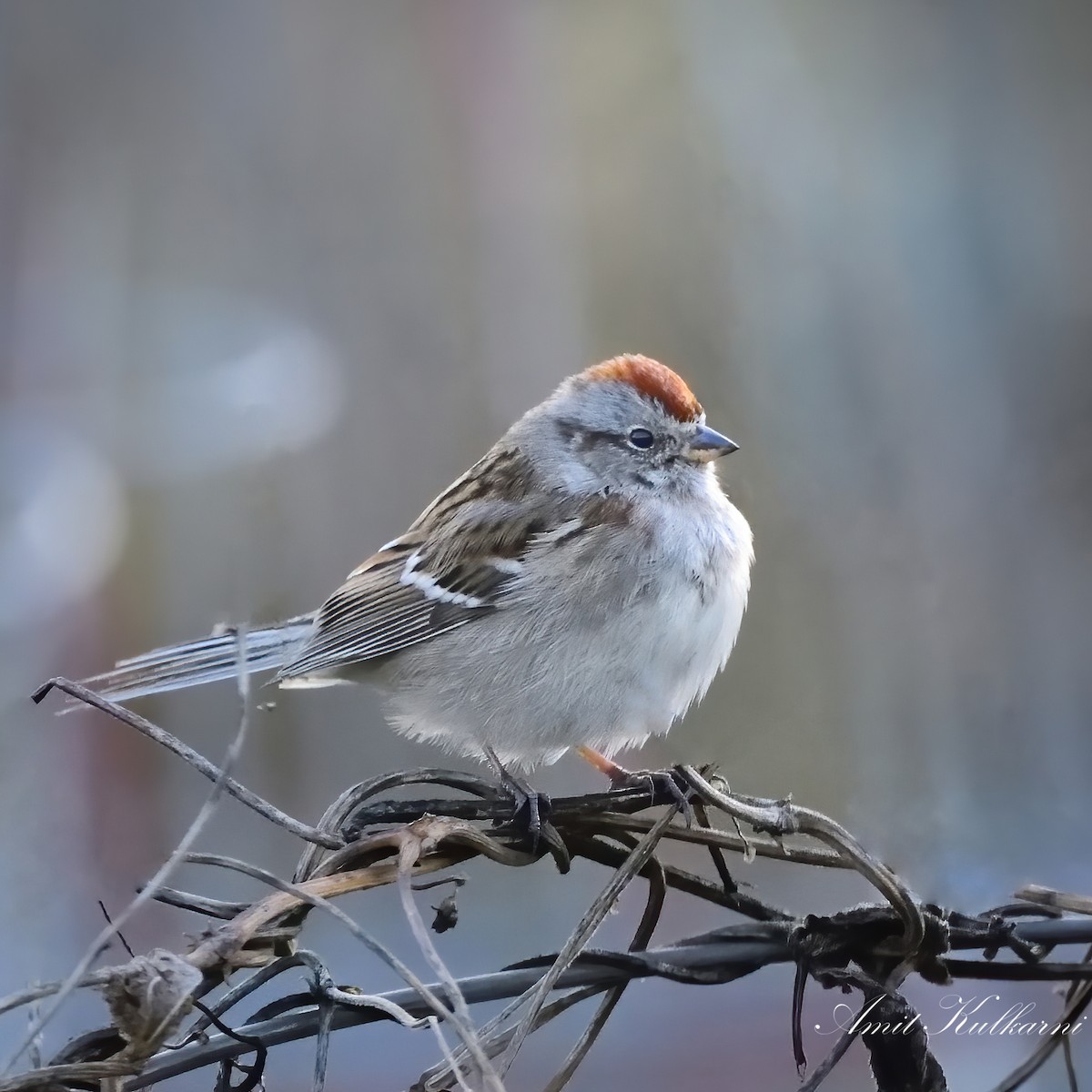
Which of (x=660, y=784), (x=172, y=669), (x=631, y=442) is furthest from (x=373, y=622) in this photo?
(x=660, y=784)

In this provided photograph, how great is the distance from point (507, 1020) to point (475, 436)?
3.46 ft

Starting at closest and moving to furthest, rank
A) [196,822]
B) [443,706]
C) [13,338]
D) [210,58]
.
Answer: [196,822] < [443,706] < [13,338] < [210,58]

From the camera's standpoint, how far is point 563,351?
156cm

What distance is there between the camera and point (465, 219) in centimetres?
165

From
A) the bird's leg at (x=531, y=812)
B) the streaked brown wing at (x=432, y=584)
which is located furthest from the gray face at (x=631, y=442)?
the bird's leg at (x=531, y=812)

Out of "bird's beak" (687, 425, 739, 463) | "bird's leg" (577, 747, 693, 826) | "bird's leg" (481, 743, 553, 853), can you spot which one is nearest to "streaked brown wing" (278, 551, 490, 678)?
"bird's leg" (577, 747, 693, 826)

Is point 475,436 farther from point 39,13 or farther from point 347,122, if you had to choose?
point 39,13

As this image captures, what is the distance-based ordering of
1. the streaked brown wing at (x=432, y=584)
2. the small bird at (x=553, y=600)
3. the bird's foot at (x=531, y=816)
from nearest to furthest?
the bird's foot at (x=531, y=816), the small bird at (x=553, y=600), the streaked brown wing at (x=432, y=584)

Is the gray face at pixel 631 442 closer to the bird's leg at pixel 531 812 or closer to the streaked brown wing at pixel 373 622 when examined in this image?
the streaked brown wing at pixel 373 622

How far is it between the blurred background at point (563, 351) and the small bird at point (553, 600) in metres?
0.10

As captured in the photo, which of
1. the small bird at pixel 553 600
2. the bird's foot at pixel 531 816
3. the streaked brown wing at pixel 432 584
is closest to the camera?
the bird's foot at pixel 531 816

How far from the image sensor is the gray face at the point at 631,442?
1.21 meters

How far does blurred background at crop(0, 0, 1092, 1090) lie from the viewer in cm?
120

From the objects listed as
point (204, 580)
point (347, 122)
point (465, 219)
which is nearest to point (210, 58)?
point (347, 122)
